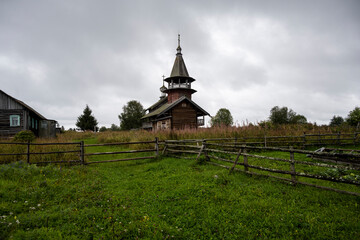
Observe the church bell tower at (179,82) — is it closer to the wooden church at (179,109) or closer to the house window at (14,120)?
the wooden church at (179,109)

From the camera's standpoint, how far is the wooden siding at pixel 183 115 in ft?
86.2

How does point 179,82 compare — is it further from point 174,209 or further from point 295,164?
point 174,209

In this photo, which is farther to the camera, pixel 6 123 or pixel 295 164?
pixel 6 123

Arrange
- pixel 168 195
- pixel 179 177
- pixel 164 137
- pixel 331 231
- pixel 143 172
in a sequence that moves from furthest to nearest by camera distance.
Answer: pixel 164 137 < pixel 143 172 < pixel 179 177 < pixel 168 195 < pixel 331 231

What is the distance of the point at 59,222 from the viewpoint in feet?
12.6

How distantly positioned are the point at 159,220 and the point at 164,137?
1025cm

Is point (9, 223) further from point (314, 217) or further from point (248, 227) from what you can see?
point (314, 217)

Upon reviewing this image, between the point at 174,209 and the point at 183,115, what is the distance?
74.1ft

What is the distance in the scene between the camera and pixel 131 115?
63.0m

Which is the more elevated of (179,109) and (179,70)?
(179,70)

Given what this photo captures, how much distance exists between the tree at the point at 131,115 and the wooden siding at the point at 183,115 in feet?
127

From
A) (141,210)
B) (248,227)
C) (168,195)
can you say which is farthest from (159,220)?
(248,227)

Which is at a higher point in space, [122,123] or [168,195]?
[122,123]

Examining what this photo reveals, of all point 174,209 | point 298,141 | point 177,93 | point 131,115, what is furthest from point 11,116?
point 131,115
